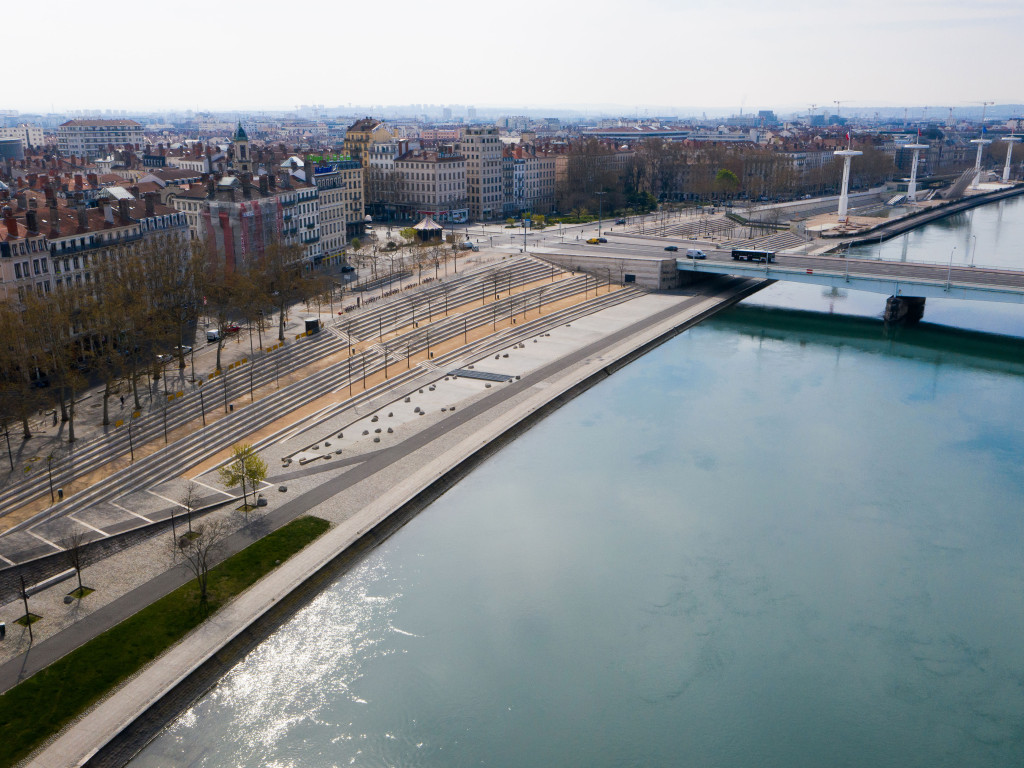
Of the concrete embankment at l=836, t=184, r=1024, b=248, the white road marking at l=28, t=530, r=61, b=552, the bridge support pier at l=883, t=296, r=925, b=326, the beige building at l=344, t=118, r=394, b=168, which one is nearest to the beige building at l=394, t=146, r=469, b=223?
the beige building at l=344, t=118, r=394, b=168

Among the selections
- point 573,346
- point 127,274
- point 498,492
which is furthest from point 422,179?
point 498,492

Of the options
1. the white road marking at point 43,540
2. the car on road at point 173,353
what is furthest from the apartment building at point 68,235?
the white road marking at point 43,540

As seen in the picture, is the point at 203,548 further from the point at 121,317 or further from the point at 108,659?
the point at 121,317

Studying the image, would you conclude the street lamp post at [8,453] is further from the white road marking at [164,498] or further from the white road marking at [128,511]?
the white road marking at [164,498]

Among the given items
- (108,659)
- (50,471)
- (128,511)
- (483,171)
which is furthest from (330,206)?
(108,659)

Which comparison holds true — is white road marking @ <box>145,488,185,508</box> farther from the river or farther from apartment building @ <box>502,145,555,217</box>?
apartment building @ <box>502,145,555,217</box>

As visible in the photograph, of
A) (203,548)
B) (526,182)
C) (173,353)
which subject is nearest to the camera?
(203,548)

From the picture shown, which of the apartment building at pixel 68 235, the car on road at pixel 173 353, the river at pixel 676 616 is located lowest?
the river at pixel 676 616
